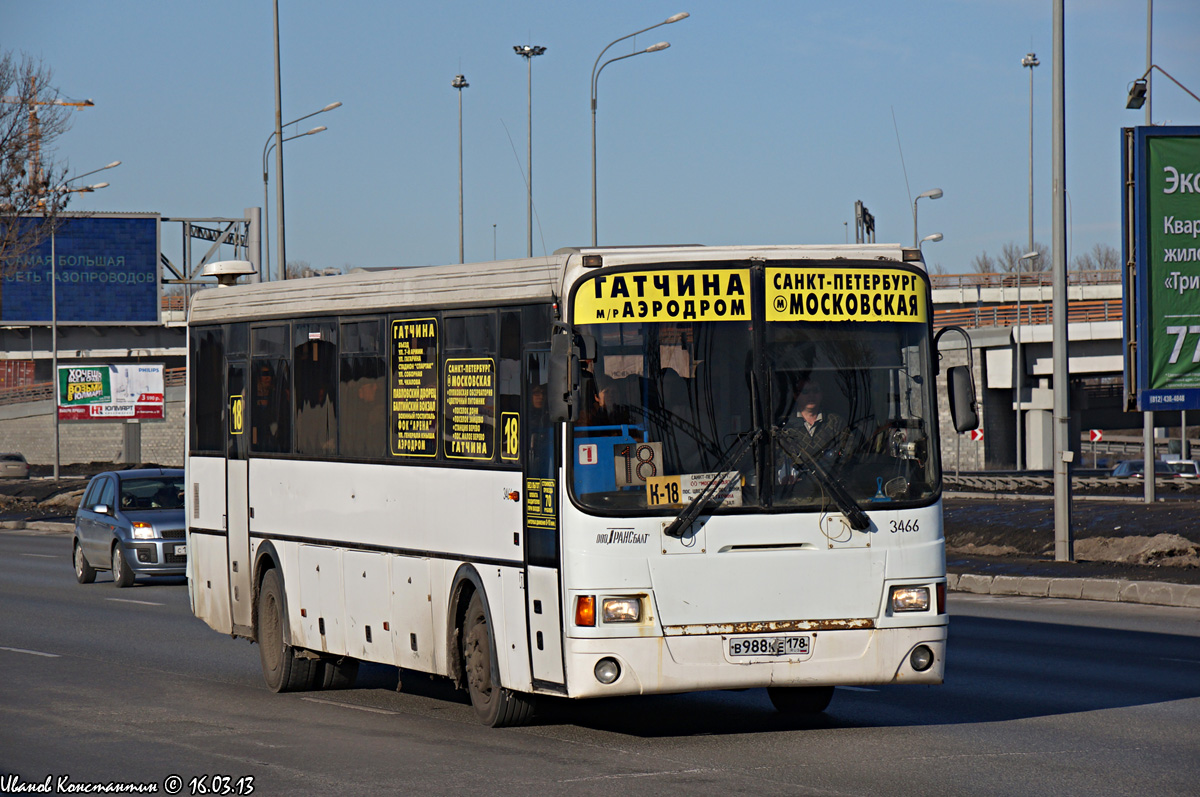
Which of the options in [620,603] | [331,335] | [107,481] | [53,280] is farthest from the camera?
[53,280]

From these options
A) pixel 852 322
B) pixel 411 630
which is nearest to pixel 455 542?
pixel 411 630

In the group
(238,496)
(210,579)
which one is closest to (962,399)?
(238,496)

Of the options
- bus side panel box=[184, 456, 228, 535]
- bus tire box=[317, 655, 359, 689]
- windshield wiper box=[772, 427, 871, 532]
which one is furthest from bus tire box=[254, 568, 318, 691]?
windshield wiper box=[772, 427, 871, 532]

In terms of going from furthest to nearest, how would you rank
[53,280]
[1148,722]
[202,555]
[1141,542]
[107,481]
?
[53,280] < [107,481] < [1141,542] < [202,555] < [1148,722]

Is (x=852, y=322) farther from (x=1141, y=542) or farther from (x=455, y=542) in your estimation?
(x=1141, y=542)

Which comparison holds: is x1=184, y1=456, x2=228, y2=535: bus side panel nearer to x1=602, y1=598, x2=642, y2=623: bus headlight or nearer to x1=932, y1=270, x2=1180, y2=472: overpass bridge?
x1=602, y1=598, x2=642, y2=623: bus headlight

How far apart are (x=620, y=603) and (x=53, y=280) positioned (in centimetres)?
5380

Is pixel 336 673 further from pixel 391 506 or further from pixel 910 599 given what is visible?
pixel 910 599

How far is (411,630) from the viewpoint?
10781mm

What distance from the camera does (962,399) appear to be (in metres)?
9.47

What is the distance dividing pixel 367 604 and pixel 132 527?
43.0ft

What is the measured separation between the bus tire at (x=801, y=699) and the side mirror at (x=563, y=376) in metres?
2.74

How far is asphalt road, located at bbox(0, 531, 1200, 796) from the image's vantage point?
8305mm

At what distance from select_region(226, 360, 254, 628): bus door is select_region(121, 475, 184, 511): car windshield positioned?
11.0m
